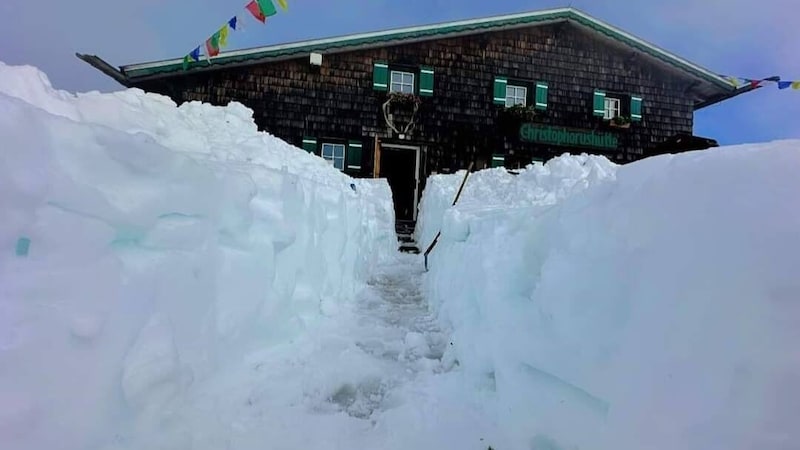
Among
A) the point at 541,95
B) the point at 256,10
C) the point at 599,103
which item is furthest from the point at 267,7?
the point at 599,103

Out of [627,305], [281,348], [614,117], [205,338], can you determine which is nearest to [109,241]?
[205,338]

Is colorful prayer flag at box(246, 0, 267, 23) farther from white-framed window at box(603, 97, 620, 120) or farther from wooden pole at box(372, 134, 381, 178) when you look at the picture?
white-framed window at box(603, 97, 620, 120)

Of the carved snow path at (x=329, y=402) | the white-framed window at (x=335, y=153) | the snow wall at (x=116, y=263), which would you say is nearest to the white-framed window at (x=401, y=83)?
the white-framed window at (x=335, y=153)

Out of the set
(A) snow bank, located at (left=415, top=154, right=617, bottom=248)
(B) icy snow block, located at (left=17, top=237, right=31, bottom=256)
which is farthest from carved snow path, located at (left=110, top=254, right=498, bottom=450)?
(A) snow bank, located at (left=415, top=154, right=617, bottom=248)

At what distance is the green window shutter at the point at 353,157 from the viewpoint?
1262 centimetres

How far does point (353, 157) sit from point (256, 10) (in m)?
4.82

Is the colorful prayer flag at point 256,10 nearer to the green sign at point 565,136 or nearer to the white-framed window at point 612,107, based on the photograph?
the green sign at point 565,136

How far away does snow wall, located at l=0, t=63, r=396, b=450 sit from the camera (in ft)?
4.66

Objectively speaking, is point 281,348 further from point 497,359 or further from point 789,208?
point 789,208

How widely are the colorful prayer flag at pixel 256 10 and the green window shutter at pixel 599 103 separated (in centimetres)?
1003

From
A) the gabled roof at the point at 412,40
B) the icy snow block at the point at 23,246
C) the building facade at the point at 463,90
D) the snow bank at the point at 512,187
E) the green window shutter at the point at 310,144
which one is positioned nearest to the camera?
the icy snow block at the point at 23,246

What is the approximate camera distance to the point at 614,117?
13750 mm

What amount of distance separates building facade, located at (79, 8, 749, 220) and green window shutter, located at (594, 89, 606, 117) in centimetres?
4

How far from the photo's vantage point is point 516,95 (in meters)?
13.7
